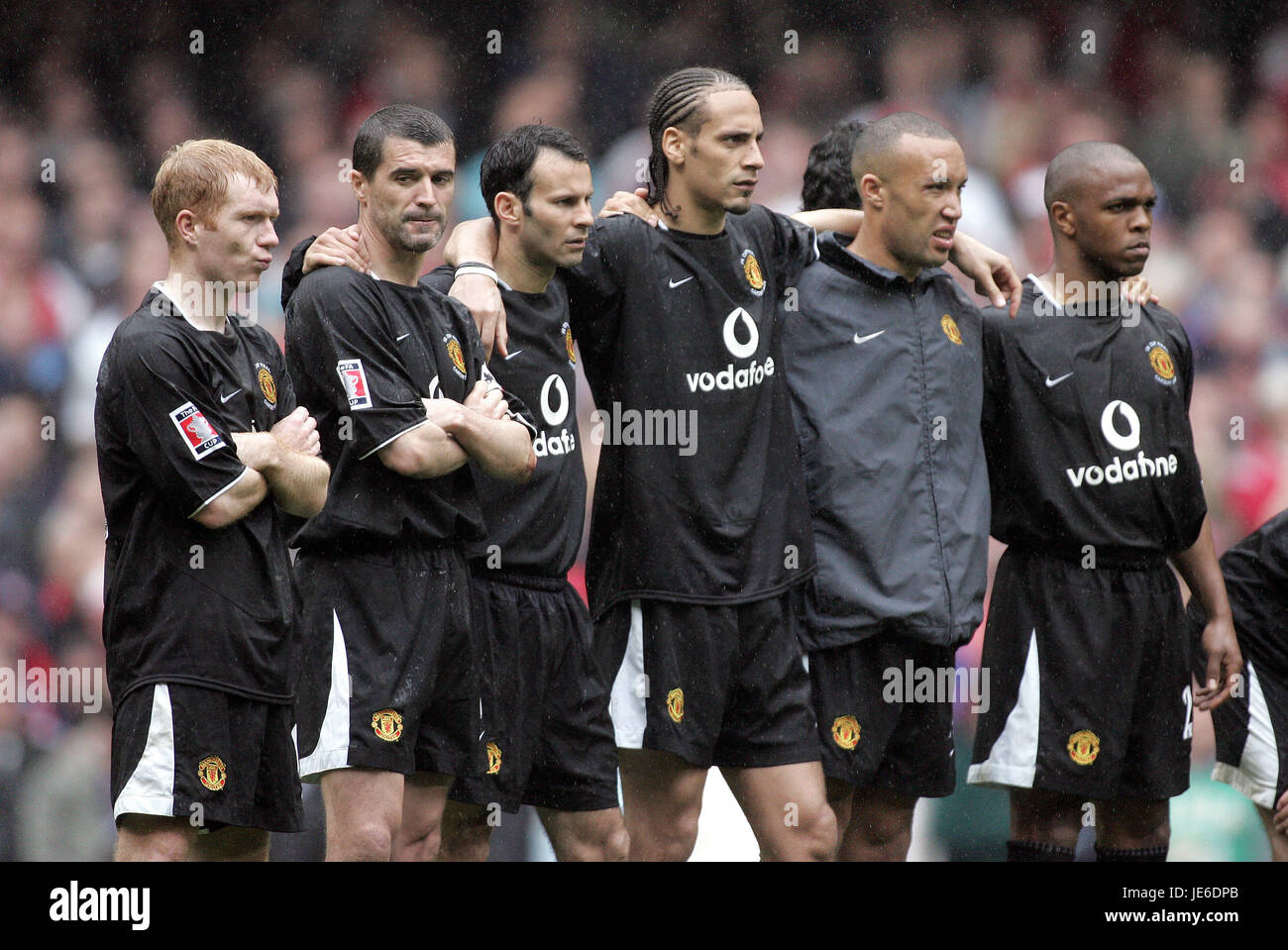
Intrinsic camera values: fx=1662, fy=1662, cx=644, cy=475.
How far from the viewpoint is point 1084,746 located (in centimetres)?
452

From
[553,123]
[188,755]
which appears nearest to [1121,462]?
[188,755]

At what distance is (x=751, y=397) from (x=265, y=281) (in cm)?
306

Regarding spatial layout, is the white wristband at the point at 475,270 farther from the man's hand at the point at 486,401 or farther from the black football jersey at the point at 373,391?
the man's hand at the point at 486,401

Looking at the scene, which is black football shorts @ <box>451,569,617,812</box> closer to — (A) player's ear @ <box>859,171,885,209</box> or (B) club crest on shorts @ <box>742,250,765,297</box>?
(B) club crest on shorts @ <box>742,250,765,297</box>

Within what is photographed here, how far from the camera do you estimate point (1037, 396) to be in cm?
465

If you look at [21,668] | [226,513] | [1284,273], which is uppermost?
[1284,273]

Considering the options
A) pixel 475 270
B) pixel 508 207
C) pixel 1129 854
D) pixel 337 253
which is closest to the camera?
pixel 337 253

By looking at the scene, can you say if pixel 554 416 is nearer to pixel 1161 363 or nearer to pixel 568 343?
pixel 568 343

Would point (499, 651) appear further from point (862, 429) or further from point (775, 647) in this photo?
point (862, 429)

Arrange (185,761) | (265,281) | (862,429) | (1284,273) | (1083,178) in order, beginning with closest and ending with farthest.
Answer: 1. (185,761)
2. (862,429)
3. (1083,178)
4. (265,281)
5. (1284,273)

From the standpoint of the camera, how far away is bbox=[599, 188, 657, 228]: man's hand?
438 centimetres

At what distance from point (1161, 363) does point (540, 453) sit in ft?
6.05

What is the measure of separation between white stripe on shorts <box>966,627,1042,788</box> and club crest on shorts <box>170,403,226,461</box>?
2292 millimetres

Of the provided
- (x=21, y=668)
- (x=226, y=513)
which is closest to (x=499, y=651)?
(x=226, y=513)
